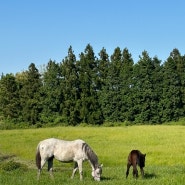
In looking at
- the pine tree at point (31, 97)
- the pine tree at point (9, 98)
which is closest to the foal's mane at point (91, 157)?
the pine tree at point (31, 97)

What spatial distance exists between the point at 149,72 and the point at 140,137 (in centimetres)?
3540

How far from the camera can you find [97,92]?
75.2 metres

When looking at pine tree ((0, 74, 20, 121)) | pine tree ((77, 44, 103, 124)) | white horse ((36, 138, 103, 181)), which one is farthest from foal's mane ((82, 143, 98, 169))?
pine tree ((0, 74, 20, 121))

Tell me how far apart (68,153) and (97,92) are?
58.5 m

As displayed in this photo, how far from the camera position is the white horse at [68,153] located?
54.7 ft

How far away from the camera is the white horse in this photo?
16672mm

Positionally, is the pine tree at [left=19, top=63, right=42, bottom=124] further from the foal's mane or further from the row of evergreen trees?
the foal's mane

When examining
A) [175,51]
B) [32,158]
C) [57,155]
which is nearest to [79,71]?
[175,51]

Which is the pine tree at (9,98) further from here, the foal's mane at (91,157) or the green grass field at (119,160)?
the foal's mane at (91,157)

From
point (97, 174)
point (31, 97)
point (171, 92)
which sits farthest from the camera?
point (31, 97)

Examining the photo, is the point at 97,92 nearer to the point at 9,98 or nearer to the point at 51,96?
the point at 51,96

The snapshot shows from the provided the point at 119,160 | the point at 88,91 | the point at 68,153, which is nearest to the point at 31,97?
the point at 88,91

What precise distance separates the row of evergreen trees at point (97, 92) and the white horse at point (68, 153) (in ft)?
181

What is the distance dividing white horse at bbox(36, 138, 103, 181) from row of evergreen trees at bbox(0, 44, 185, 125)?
55210 mm
